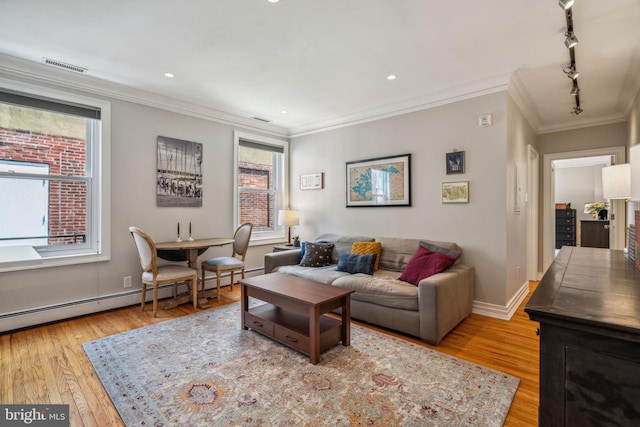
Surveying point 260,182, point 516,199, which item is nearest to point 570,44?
point 516,199

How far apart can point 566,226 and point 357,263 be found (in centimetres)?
771

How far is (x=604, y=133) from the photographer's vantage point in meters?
4.41

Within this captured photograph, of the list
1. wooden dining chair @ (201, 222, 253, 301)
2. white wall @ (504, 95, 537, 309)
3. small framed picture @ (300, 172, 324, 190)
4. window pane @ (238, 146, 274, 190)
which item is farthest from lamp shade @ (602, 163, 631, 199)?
window pane @ (238, 146, 274, 190)

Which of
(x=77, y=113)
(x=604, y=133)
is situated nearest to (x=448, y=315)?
(x=604, y=133)

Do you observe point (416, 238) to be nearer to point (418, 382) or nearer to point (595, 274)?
point (418, 382)

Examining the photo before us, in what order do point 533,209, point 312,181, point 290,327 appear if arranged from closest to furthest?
point 290,327
point 533,209
point 312,181

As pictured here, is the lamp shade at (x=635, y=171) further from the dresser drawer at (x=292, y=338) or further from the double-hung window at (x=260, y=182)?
the double-hung window at (x=260, y=182)

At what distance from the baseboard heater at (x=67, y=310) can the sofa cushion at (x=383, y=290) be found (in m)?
2.50

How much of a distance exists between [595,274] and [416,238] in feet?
7.61

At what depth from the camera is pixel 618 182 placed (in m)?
2.45

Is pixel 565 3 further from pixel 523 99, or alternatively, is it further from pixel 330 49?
pixel 523 99

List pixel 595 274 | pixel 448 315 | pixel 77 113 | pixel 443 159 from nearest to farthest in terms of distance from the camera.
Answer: pixel 595 274, pixel 448 315, pixel 77 113, pixel 443 159

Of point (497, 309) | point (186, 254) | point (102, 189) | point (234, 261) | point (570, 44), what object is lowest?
point (497, 309)

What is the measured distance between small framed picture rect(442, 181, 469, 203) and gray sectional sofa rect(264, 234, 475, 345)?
52cm
